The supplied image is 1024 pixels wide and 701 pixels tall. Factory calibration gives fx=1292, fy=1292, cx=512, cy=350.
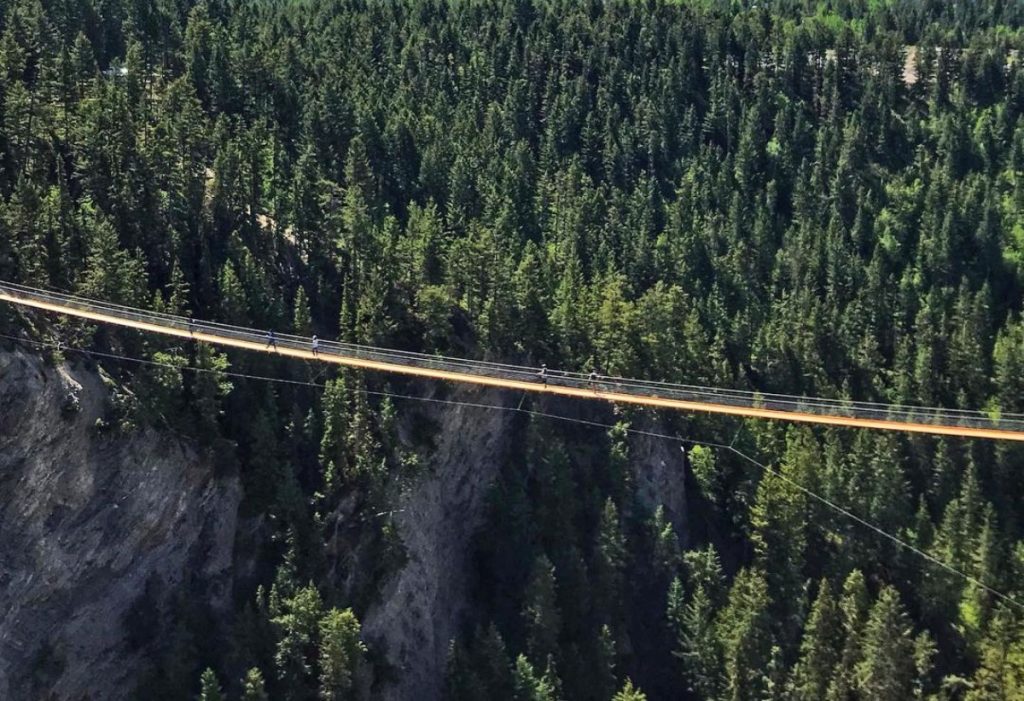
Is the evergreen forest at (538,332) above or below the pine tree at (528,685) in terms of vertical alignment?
above

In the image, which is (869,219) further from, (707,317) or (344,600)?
(344,600)

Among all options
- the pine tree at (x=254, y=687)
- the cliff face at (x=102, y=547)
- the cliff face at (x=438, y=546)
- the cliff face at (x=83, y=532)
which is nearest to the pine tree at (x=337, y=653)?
the pine tree at (x=254, y=687)

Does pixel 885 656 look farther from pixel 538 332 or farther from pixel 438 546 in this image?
pixel 538 332

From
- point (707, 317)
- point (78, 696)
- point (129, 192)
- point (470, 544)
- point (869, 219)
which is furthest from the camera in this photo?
point (869, 219)

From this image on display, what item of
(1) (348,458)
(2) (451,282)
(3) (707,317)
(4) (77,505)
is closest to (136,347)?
(4) (77,505)

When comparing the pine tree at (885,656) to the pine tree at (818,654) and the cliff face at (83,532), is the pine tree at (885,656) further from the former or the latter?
the cliff face at (83,532)
